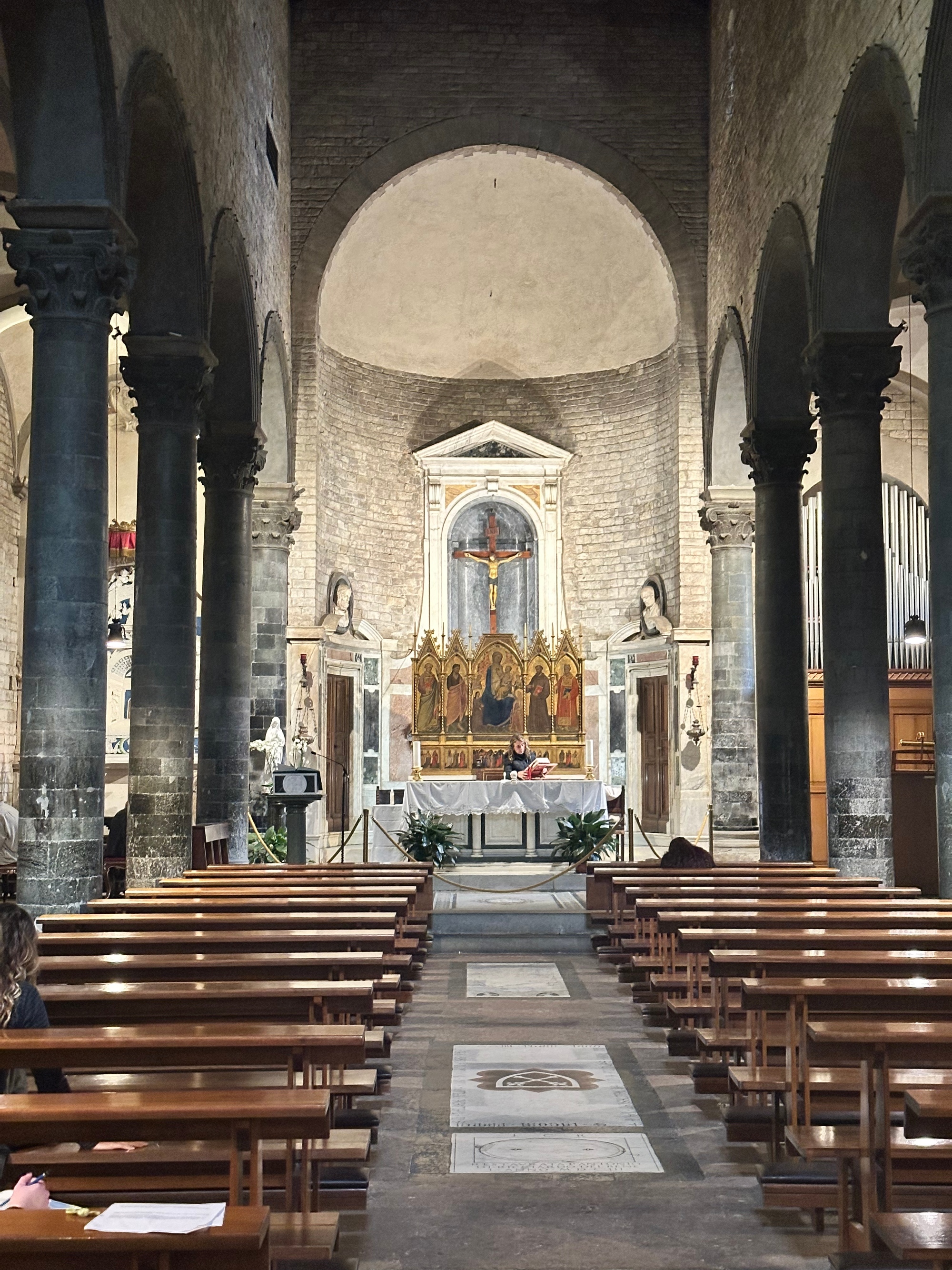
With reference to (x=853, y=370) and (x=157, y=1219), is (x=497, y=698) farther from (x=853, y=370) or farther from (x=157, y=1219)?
(x=157, y=1219)

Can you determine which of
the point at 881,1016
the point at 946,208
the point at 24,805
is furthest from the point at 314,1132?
the point at 946,208

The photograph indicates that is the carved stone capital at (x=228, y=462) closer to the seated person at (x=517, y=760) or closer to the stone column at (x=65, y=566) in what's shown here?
the seated person at (x=517, y=760)

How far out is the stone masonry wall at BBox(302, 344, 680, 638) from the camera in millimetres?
22797

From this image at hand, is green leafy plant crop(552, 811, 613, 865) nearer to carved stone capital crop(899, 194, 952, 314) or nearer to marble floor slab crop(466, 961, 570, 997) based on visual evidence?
marble floor slab crop(466, 961, 570, 997)

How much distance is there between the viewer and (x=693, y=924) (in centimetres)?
720

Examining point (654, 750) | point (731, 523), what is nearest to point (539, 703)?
point (654, 750)

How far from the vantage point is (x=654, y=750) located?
2253 cm

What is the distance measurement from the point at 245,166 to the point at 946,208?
A: 29.8 feet

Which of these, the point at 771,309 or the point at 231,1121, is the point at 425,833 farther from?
the point at 231,1121

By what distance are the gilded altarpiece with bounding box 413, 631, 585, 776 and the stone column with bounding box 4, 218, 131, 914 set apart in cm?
1339

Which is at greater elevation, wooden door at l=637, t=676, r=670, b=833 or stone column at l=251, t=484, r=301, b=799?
stone column at l=251, t=484, r=301, b=799

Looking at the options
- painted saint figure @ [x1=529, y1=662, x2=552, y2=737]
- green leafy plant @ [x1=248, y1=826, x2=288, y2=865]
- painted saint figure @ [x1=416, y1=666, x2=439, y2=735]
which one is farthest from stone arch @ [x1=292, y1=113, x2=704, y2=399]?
green leafy plant @ [x1=248, y1=826, x2=288, y2=865]

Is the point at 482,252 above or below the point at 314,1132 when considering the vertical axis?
above

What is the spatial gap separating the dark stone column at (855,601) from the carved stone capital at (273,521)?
8716 mm
